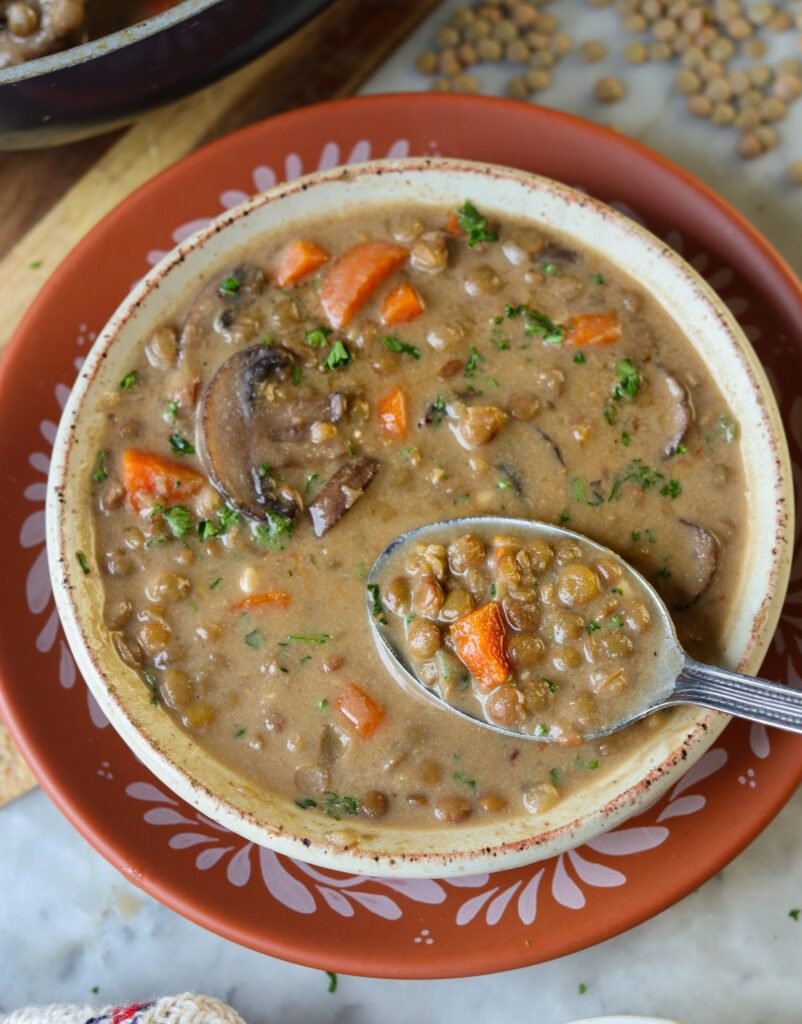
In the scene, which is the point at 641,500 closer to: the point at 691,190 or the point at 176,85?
the point at 691,190

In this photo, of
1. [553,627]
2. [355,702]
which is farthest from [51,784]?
[553,627]

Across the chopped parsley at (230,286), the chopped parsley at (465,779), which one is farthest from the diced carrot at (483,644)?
the chopped parsley at (230,286)

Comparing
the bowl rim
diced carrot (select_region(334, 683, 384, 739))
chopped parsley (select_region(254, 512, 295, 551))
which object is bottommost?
diced carrot (select_region(334, 683, 384, 739))

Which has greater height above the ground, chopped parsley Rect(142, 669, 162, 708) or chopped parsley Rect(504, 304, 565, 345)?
chopped parsley Rect(504, 304, 565, 345)

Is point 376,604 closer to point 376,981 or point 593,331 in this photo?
point 593,331

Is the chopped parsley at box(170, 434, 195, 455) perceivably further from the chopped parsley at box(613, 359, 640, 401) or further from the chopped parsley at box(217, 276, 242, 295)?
the chopped parsley at box(613, 359, 640, 401)

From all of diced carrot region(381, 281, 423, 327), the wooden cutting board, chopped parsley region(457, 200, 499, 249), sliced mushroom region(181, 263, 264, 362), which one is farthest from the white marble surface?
chopped parsley region(457, 200, 499, 249)

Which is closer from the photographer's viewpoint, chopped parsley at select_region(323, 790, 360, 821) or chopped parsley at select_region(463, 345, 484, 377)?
chopped parsley at select_region(323, 790, 360, 821)
